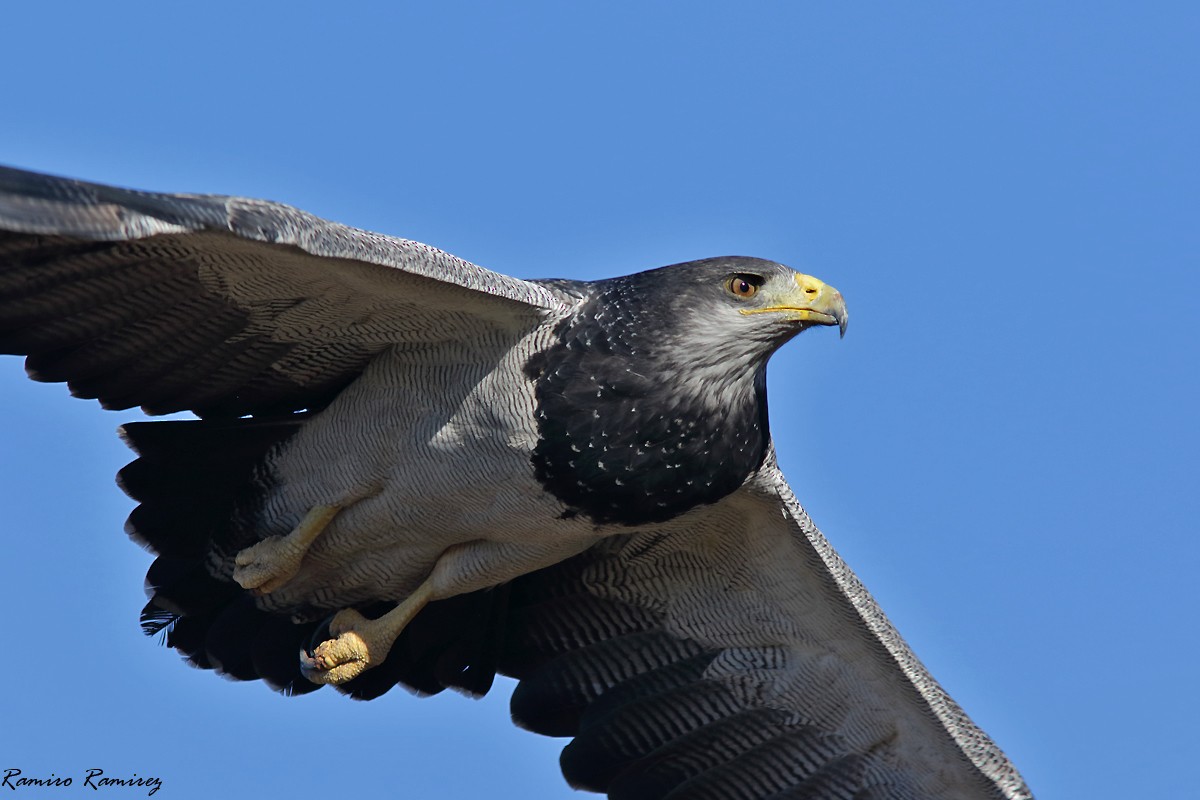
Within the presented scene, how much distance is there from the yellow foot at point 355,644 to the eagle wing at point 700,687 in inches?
40.7

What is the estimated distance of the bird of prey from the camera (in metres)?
9.59

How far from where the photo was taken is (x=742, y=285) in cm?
985

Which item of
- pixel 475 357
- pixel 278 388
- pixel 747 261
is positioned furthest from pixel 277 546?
pixel 747 261

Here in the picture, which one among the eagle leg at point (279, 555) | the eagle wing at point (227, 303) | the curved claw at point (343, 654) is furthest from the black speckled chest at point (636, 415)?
the curved claw at point (343, 654)

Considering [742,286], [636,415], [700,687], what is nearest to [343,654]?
[700,687]

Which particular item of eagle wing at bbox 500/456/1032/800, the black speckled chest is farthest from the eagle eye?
eagle wing at bbox 500/456/1032/800

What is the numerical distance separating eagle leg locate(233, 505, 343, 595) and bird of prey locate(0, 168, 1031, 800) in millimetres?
17

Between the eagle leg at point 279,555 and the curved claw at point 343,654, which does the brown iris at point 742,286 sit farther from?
the curved claw at point 343,654

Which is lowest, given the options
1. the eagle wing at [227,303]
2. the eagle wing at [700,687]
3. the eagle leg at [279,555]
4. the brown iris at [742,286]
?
the eagle wing at [700,687]

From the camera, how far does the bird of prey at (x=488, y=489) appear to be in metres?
9.59

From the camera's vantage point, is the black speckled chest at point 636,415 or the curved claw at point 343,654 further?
the curved claw at point 343,654

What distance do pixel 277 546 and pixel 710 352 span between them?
2744 mm

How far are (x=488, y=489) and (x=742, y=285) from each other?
1.68 metres

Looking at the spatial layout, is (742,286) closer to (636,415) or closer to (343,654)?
(636,415)
